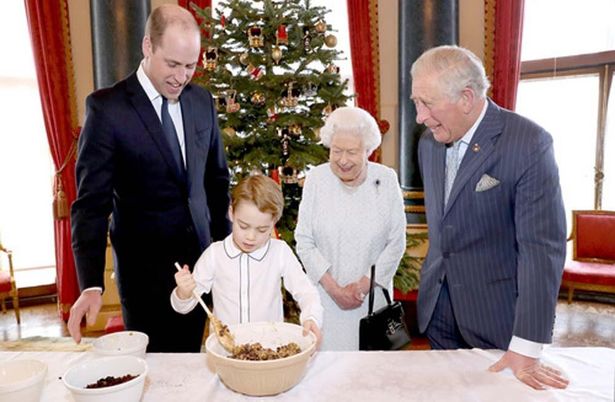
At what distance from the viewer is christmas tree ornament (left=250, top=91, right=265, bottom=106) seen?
3.67m

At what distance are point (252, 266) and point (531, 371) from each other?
90 cm

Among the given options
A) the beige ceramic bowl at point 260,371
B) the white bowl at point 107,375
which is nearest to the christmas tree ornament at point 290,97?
the beige ceramic bowl at point 260,371

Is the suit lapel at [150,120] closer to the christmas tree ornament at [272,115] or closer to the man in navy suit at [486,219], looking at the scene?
the man in navy suit at [486,219]

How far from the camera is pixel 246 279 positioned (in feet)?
5.72

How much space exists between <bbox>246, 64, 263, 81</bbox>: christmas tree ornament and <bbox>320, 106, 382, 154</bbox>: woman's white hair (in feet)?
5.51

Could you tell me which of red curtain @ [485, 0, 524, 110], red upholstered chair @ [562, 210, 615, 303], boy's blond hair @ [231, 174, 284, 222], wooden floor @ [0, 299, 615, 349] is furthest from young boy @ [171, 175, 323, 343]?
red curtain @ [485, 0, 524, 110]

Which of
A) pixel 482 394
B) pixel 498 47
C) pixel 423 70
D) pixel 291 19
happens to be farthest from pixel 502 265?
pixel 498 47

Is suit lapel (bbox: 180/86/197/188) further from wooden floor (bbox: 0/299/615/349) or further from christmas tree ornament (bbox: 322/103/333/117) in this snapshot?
wooden floor (bbox: 0/299/615/349)

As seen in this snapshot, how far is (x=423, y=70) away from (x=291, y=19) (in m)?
2.26

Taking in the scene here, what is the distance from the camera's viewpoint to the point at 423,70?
1644 millimetres

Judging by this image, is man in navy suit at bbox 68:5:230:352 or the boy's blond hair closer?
the boy's blond hair

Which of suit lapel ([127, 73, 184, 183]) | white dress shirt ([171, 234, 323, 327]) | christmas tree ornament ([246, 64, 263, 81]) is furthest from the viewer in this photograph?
christmas tree ornament ([246, 64, 263, 81])

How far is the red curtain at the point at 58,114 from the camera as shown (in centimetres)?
507

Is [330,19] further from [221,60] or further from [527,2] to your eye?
[221,60]
